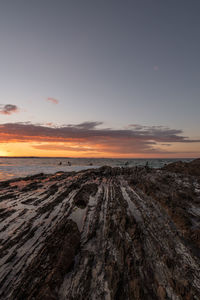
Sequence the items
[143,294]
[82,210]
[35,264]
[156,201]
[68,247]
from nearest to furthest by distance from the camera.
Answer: [143,294] < [35,264] < [68,247] < [82,210] < [156,201]

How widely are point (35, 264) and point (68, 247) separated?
41.6 inches

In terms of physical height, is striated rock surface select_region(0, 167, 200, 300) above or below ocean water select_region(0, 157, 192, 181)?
above

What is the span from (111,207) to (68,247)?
4474mm

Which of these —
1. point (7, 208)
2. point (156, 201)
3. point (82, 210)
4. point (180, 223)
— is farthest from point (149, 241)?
point (7, 208)

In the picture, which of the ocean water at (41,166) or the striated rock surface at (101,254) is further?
the ocean water at (41,166)

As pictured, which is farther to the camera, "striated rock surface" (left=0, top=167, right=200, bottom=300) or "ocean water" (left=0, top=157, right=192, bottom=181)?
"ocean water" (left=0, top=157, right=192, bottom=181)

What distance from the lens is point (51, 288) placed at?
3.36 metres

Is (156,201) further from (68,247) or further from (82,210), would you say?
(68,247)

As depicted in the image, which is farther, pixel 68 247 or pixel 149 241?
pixel 149 241

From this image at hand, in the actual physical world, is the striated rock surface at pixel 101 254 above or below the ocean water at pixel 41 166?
above

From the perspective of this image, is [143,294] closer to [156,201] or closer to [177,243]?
[177,243]

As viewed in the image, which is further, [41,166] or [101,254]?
[41,166]

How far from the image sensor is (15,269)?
13.2 feet

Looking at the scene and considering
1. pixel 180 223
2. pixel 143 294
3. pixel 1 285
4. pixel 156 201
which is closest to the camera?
pixel 143 294
